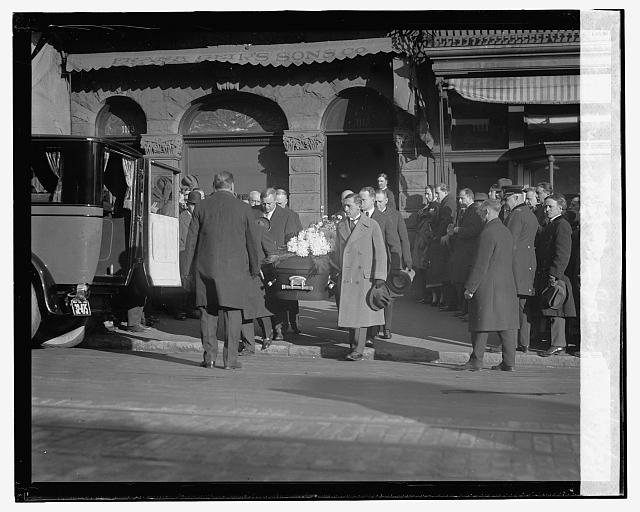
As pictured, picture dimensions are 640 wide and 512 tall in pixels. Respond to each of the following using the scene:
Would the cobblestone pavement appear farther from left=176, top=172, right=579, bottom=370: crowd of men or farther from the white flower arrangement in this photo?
the white flower arrangement

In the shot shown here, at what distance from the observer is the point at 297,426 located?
660 cm

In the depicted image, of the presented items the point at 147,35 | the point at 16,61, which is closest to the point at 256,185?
the point at 147,35

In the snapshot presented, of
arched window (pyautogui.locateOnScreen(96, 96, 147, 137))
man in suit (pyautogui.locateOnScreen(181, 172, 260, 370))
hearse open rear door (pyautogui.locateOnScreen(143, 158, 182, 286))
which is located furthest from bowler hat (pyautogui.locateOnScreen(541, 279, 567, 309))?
arched window (pyautogui.locateOnScreen(96, 96, 147, 137))

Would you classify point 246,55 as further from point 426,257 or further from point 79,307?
point 79,307

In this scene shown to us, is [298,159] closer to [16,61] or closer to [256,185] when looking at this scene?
[256,185]

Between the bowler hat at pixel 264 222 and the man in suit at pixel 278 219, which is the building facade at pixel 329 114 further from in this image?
the bowler hat at pixel 264 222

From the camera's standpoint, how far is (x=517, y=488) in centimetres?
616

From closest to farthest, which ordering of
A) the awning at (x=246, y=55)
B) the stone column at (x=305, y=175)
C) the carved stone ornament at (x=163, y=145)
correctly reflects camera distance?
the awning at (x=246, y=55) → the stone column at (x=305, y=175) → the carved stone ornament at (x=163, y=145)

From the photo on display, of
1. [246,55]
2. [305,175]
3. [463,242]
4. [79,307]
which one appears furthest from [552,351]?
[79,307]

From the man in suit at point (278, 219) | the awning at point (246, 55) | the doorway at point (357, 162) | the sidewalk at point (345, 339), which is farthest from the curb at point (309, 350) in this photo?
the awning at point (246, 55)

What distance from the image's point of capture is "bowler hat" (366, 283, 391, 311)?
29.5ft

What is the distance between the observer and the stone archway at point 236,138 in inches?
322

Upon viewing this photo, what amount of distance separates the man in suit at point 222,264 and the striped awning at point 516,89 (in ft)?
7.96

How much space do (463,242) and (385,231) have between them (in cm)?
86
